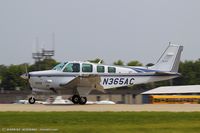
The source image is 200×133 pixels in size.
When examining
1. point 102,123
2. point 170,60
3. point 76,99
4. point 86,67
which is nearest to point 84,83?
point 86,67

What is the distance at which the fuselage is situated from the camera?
31062 mm

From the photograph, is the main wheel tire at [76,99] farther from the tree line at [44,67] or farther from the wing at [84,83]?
the tree line at [44,67]

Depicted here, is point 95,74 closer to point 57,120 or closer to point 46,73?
point 46,73

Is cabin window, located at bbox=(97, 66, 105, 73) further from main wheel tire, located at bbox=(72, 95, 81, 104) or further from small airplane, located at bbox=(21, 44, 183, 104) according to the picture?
main wheel tire, located at bbox=(72, 95, 81, 104)

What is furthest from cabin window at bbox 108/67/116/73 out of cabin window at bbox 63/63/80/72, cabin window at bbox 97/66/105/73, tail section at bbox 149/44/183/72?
tail section at bbox 149/44/183/72

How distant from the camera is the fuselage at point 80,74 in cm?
3106

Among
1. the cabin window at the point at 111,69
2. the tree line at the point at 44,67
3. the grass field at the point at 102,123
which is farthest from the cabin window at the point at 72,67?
the tree line at the point at 44,67

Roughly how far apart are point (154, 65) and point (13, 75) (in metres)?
→ 92.0

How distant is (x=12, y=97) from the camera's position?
298ft

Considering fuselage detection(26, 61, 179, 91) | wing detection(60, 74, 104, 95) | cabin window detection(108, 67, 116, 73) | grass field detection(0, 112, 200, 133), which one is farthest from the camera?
cabin window detection(108, 67, 116, 73)

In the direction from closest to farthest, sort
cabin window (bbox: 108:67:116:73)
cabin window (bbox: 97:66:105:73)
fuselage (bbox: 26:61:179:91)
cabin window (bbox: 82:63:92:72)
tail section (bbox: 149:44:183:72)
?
cabin window (bbox: 82:63:92:72) → fuselage (bbox: 26:61:179:91) → cabin window (bbox: 97:66:105:73) → cabin window (bbox: 108:67:116:73) → tail section (bbox: 149:44:183:72)

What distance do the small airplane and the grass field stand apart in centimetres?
976

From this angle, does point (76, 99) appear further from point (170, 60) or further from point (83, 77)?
point (170, 60)

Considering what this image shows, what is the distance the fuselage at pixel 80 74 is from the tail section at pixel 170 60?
212 cm
